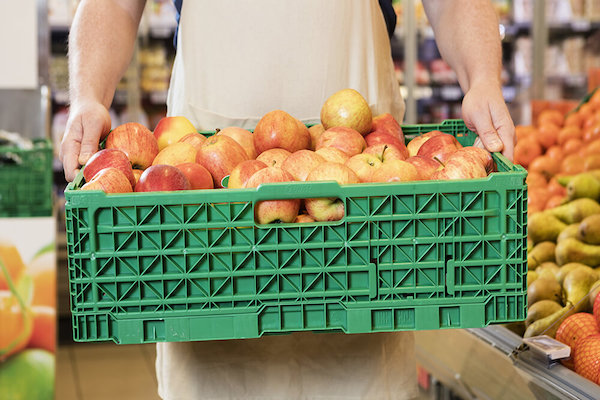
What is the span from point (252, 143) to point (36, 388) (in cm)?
179

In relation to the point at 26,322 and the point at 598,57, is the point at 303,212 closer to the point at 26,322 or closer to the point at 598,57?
the point at 26,322

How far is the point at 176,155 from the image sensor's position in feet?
4.28

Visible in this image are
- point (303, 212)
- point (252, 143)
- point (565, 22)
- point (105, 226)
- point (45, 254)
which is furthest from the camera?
point (565, 22)

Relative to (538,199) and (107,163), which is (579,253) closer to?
(538,199)

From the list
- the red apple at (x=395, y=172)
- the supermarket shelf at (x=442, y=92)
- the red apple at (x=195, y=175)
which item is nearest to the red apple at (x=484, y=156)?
the red apple at (x=395, y=172)

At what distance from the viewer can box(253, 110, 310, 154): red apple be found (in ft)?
4.54

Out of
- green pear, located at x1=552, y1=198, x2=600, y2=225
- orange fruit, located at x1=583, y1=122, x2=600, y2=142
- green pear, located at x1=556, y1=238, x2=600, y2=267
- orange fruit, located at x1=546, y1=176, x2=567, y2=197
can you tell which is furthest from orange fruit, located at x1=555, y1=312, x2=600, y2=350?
orange fruit, located at x1=583, y1=122, x2=600, y2=142

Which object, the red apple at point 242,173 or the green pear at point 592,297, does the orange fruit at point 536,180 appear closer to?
the green pear at point 592,297

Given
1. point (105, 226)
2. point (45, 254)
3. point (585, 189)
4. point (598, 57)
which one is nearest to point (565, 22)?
point (598, 57)

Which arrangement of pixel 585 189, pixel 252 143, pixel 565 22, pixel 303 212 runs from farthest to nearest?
pixel 565 22 → pixel 585 189 → pixel 252 143 → pixel 303 212

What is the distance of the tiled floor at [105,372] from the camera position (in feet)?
12.0

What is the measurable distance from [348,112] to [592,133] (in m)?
1.84

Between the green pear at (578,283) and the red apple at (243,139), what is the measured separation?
942mm

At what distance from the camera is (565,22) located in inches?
228
